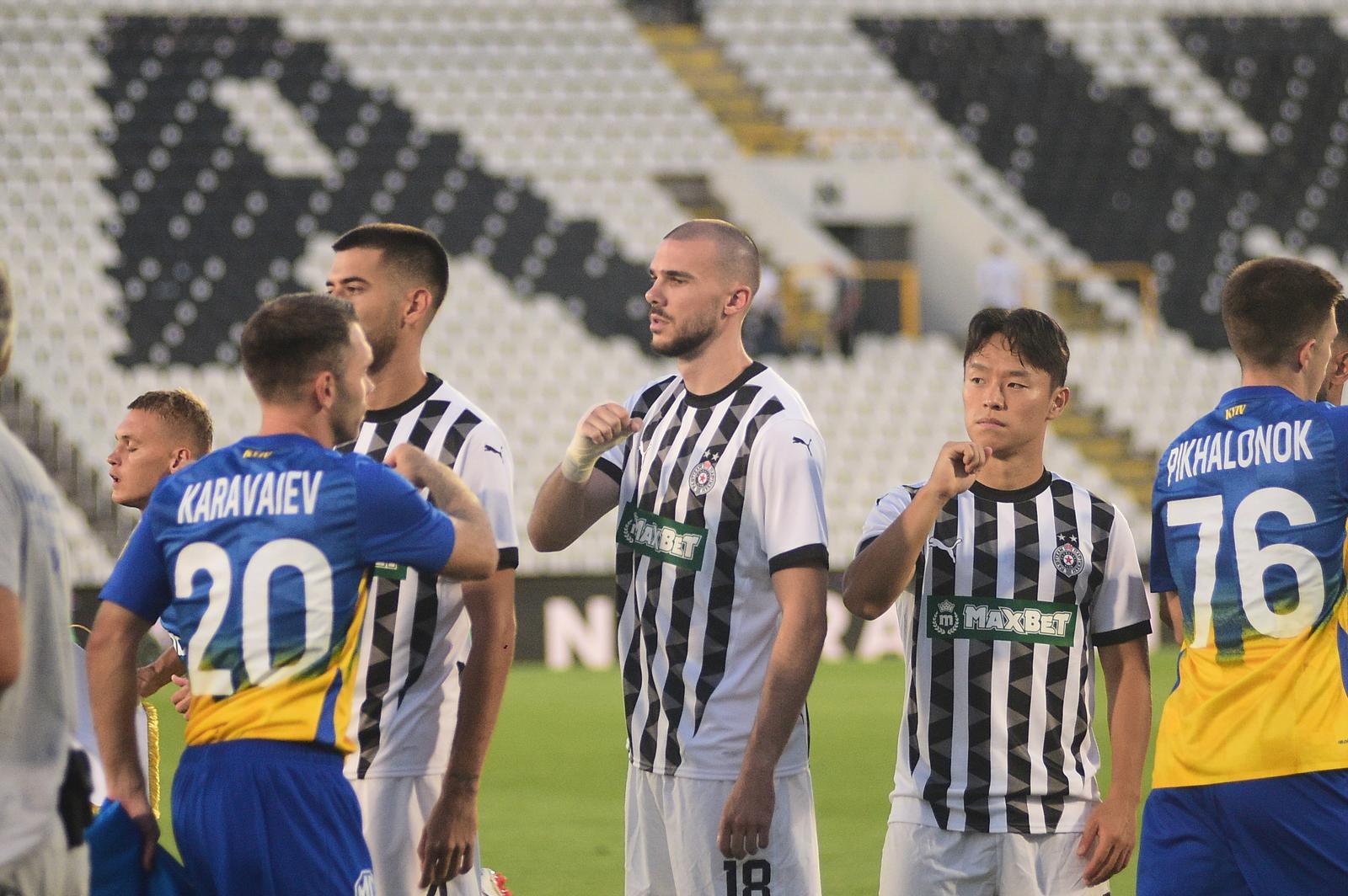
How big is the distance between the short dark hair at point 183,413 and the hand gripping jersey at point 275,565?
108 cm

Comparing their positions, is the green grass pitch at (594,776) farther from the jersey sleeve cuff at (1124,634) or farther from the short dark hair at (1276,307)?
the short dark hair at (1276,307)

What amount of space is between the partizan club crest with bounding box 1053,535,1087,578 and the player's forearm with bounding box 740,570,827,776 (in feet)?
1.99

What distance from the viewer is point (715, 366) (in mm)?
4188

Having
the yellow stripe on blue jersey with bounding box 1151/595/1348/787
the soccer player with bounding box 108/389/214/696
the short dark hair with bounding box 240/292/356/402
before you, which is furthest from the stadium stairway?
the short dark hair with bounding box 240/292/356/402

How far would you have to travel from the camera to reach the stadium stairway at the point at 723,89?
22141 millimetres

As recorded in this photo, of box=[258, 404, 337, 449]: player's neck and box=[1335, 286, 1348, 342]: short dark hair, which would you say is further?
box=[1335, 286, 1348, 342]: short dark hair

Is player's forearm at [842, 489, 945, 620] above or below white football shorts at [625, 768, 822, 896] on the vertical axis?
above

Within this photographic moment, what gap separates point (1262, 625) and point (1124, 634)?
38 centimetres

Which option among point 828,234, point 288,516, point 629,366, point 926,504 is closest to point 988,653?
point 926,504

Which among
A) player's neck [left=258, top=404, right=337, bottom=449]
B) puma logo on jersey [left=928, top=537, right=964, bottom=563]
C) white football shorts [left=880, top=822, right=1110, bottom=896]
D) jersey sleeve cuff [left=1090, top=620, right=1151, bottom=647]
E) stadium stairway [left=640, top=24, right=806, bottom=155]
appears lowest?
white football shorts [left=880, top=822, right=1110, bottom=896]

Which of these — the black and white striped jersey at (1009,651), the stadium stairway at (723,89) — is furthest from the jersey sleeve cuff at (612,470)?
the stadium stairway at (723,89)

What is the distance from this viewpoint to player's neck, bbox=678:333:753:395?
165 inches

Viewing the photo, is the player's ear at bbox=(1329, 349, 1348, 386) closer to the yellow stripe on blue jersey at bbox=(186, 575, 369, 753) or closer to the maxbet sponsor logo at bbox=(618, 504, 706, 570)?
the maxbet sponsor logo at bbox=(618, 504, 706, 570)

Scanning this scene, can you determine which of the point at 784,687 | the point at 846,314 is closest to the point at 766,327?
the point at 846,314
